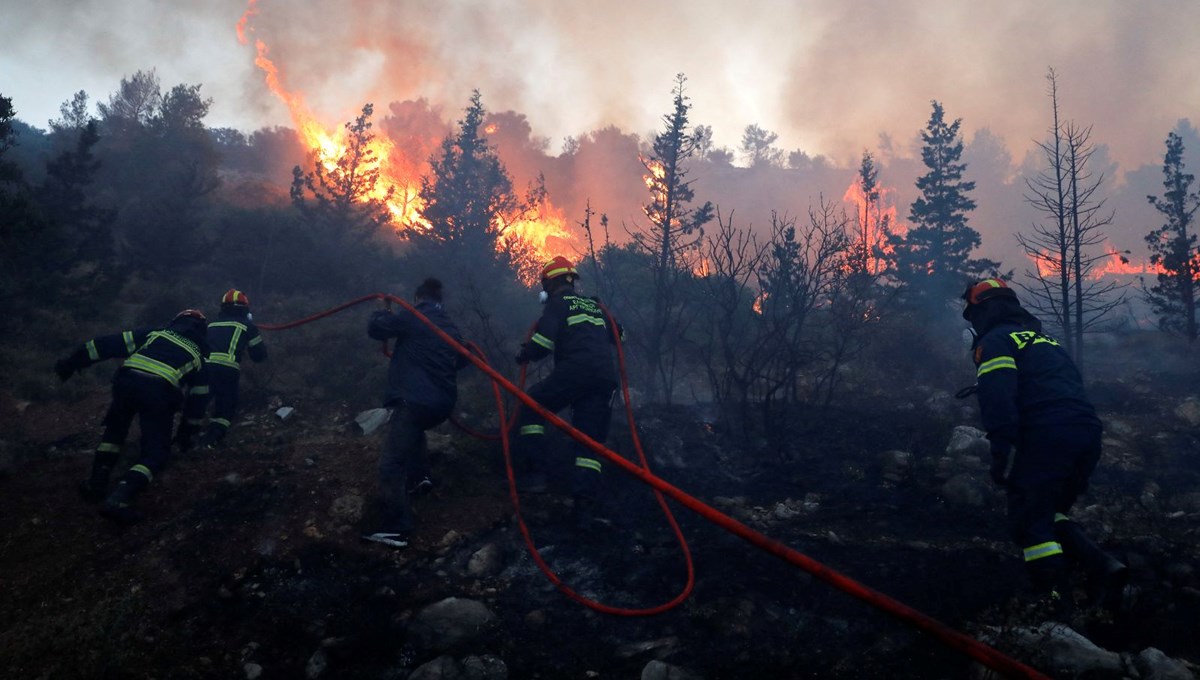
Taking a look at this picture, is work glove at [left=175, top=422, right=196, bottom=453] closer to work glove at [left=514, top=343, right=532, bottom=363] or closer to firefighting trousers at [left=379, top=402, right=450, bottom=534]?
→ firefighting trousers at [left=379, top=402, right=450, bottom=534]

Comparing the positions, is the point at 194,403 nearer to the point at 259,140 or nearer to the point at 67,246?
the point at 67,246

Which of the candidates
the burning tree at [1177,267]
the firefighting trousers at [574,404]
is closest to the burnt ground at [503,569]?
the firefighting trousers at [574,404]

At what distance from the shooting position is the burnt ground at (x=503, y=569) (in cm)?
314

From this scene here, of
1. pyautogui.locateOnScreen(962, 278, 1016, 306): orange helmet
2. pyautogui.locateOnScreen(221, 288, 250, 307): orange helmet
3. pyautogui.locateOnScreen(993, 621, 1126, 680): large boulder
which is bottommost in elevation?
pyautogui.locateOnScreen(993, 621, 1126, 680): large boulder

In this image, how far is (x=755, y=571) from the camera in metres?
4.03

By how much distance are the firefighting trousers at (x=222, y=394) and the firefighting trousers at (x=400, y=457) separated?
9.11 feet

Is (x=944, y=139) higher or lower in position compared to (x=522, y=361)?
higher

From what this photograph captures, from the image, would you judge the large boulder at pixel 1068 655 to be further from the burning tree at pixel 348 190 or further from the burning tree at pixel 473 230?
the burning tree at pixel 348 190

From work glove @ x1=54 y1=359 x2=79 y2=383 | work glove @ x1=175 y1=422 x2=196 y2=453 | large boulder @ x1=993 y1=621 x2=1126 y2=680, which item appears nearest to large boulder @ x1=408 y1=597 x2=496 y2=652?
large boulder @ x1=993 y1=621 x2=1126 y2=680

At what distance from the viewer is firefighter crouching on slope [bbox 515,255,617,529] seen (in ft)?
17.8

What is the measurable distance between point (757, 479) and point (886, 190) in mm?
67929

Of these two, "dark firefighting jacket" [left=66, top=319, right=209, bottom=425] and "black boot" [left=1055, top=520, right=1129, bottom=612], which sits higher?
"dark firefighting jacket" [left=66, top=319, right=209, bottom=425]

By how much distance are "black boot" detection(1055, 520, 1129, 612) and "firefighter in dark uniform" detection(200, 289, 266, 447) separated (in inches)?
297

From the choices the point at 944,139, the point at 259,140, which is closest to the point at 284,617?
the point at 944,139
